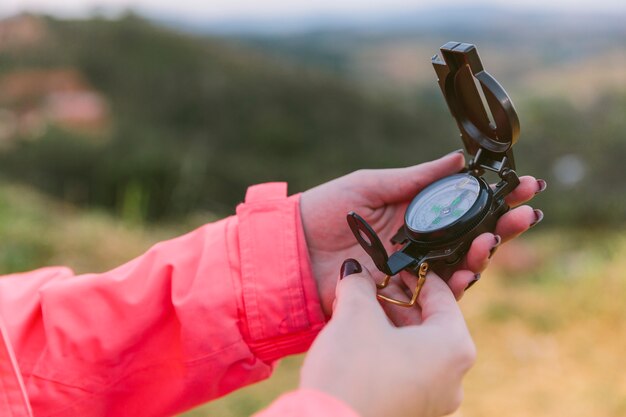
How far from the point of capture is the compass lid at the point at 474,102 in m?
1.14

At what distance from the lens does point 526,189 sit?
47.6 inches

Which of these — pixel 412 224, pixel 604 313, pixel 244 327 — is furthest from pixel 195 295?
pixel 604 313

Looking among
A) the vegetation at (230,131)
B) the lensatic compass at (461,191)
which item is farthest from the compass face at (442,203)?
the vegetation at (230,131)

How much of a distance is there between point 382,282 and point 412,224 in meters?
0.13

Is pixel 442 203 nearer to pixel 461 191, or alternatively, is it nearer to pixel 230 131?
pixel 461 191

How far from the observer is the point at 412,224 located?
3.99 ft

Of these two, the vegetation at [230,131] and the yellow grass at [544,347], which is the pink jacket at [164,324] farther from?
the vegetation at [230,131]

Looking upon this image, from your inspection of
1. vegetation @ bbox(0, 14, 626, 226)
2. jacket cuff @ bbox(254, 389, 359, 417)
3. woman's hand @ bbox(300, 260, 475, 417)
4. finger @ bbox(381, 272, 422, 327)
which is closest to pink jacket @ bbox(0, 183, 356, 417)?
finger @ bbox(381, 272, 422, 327)

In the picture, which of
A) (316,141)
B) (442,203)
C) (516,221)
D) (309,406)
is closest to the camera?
(309,406)

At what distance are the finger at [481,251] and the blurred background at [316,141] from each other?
1.37m

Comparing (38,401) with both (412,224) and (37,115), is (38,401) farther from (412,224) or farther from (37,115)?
(37,115)

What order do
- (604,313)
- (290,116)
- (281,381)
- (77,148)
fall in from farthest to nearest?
(290,116) < (77,148) < (604,313) < (281,381)

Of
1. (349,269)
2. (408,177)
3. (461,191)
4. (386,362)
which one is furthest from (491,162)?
(386,362)

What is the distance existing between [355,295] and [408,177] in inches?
21.2
